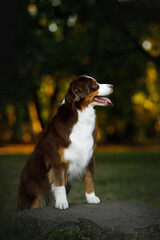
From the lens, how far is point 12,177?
542 inches

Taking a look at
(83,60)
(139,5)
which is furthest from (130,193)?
(83,60)

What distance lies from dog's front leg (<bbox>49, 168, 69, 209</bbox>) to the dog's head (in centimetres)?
93

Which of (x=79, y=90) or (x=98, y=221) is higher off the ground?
Result: (x=79, y=90)

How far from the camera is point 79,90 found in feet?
17.4

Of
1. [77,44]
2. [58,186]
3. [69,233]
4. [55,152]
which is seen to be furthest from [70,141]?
[77,44]

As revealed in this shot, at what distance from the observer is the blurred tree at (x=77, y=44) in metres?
12.1

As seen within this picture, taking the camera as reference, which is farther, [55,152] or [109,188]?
[109,188]

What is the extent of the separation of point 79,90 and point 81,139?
2.10 ft

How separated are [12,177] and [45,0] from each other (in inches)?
243

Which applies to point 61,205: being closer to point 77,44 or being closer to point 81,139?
point 81,139

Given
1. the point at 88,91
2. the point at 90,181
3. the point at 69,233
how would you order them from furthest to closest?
the point at 90,181 < the point at 88,91 < the point at 69,233

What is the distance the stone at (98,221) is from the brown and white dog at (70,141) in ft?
0.93

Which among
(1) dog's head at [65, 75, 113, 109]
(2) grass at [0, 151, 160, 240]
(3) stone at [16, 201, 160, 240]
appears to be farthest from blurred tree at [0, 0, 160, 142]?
(3) stone at [16, 201, 160, 240]

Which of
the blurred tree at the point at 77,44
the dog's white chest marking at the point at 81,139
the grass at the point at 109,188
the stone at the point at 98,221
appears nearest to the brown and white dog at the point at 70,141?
the dog's white chest marking at the point at 81,139
